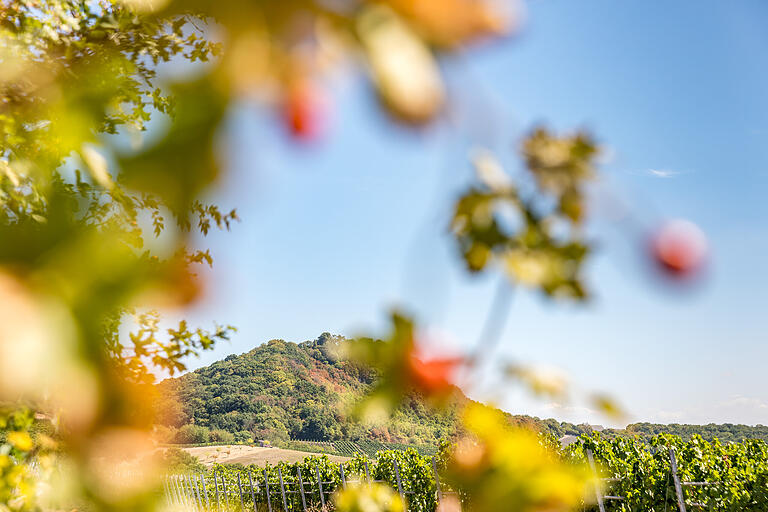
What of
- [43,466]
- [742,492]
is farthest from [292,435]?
[43,466]

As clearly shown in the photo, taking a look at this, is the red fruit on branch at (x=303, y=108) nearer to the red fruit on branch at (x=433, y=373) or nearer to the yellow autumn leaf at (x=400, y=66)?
the yellow autumn leaf at (x=400, y=66)

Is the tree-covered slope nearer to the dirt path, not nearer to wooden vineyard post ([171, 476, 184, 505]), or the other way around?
the dirt path

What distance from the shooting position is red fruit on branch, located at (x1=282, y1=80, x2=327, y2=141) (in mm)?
305

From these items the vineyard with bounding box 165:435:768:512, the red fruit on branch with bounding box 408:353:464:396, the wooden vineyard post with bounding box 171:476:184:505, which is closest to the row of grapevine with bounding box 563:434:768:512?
the vineyard with bounding box 165:435:768:512

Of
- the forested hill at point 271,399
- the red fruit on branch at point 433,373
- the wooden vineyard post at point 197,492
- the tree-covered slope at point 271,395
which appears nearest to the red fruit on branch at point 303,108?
the red fruit on branch at point 433,373

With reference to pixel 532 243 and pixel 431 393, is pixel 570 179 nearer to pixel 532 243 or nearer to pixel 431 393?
pixel 532 243

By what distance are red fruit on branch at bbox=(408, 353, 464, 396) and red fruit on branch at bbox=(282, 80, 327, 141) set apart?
0.73ft

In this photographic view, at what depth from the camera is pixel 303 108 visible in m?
0.33

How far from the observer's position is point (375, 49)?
245mm

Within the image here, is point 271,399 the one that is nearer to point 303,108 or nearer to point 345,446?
point 345,446

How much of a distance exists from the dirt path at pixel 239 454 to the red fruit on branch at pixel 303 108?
30.2 m

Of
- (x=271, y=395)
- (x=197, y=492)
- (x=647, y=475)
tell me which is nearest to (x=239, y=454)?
(x=271, y=395)

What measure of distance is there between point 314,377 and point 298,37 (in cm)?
2963

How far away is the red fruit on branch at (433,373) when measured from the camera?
16.9 inches
